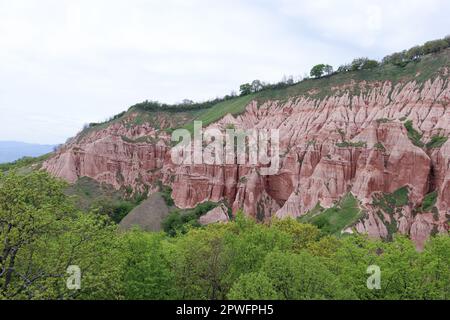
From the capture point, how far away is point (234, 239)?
974 inches

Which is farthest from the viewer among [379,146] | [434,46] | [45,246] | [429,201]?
[434,46]

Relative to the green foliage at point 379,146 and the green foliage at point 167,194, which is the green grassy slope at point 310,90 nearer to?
the green foliage at point 379,146

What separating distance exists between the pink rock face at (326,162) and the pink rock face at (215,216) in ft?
6.55

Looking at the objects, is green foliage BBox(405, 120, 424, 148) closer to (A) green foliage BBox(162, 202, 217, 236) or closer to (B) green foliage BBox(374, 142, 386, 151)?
(B) green foliage BBox(374, 142, 386, 151)

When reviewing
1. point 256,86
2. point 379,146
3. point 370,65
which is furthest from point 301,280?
point 256,86

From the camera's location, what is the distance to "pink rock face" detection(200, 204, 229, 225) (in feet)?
219

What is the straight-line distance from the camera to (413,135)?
5838cm

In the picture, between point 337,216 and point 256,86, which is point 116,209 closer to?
point 337,216

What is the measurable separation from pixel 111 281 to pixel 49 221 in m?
3.66

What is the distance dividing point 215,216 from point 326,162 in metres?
21.4

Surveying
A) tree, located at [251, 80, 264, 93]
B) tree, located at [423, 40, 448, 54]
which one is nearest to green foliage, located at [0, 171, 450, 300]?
tree, located at [423, 40, 448, 54]

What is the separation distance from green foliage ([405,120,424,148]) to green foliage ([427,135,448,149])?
1.13m

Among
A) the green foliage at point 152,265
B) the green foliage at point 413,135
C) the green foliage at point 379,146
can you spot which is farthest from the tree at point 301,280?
the green foliage at point 413,135

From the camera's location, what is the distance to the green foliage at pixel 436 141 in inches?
2130
